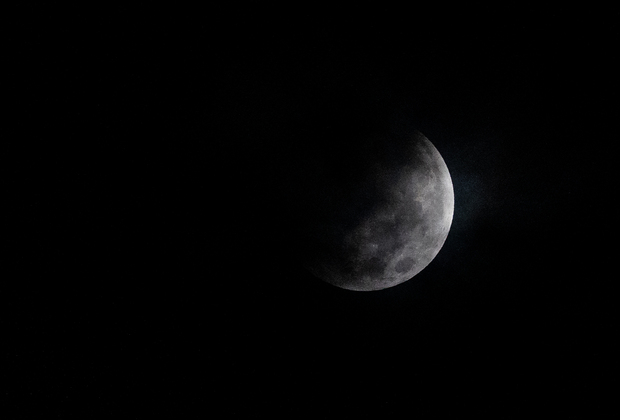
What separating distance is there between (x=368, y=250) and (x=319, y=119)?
171 centimetres

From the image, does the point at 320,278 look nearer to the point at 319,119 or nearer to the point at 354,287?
the point at 354,287

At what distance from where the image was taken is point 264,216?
5297 mm

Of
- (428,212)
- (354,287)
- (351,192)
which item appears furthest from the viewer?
(354,287)

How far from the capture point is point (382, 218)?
4922 mm

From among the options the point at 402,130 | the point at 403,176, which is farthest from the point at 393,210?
the point at 402,130

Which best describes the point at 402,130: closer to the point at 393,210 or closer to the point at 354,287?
the point at 393,210

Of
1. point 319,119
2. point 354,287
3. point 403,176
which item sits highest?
point 319,119

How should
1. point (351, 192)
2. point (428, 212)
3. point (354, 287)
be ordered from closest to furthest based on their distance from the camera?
1. point (351, 192)
2. point (428, 212)
3. point (354, 287)

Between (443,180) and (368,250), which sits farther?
(443,180)

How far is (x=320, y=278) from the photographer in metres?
5.68

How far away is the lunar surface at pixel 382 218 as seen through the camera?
15.8ft

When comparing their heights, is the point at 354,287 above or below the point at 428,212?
below

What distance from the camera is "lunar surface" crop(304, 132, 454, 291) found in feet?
15.8

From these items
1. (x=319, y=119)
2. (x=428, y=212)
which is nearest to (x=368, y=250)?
(x=428, y=212)
